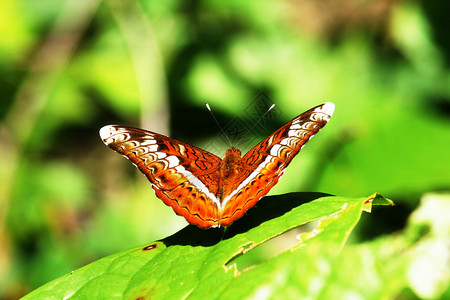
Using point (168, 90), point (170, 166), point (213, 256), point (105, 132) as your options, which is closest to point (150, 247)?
point (213, 256)

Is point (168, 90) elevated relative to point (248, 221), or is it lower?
elevated

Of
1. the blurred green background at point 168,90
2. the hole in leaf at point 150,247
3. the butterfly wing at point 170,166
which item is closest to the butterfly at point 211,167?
the butterfly wing at point 170,166

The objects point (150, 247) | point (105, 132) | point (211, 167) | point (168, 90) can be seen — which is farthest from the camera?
point (168, 90)

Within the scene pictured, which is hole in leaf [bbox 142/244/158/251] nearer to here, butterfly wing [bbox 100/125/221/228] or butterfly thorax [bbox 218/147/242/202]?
butterfly wing [bbox 100/125/221/228]

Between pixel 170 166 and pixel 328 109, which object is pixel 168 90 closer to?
pixel 170 166

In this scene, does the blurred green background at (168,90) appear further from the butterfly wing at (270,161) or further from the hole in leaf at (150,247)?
the hole in leaf at (150,247)

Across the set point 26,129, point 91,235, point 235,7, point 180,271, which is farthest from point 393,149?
point 26,129

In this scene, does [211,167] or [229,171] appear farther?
[211,167]
